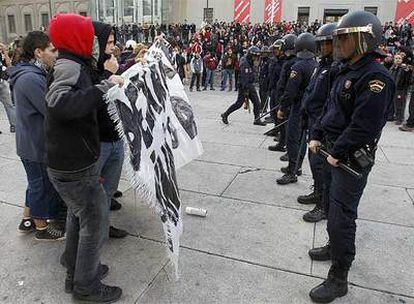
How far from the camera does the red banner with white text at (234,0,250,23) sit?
112ft

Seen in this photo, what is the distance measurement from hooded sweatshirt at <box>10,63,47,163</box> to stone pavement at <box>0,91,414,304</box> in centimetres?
86

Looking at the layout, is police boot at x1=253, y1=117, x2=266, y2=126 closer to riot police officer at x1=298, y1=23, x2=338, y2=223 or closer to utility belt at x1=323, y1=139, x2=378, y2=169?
riot police officer at x1=298, y1=23, x2=338, y2=223

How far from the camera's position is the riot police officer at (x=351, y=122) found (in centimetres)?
238

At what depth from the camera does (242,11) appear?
1351 inches

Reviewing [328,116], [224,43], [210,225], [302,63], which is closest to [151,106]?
[328,116]

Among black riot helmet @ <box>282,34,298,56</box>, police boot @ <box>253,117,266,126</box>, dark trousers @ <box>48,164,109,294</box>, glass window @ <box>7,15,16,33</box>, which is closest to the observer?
dark trousers @ <box>48,164,109,294</box>

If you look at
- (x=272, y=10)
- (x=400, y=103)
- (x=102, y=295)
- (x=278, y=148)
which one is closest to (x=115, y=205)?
(x=102, y=295)

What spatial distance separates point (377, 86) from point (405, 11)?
2920cm

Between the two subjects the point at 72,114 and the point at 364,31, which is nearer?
the point at 72,114

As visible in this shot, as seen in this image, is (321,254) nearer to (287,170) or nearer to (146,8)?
(287,170)

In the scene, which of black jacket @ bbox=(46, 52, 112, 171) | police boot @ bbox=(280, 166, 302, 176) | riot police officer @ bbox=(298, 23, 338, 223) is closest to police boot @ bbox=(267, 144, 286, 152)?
police boot @ bbox=(280, 166, 302, 176)

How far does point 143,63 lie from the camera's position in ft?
9.25

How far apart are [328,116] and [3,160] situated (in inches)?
196

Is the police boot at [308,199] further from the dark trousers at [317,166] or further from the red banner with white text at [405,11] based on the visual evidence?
the red banner with white text at [405,11]
